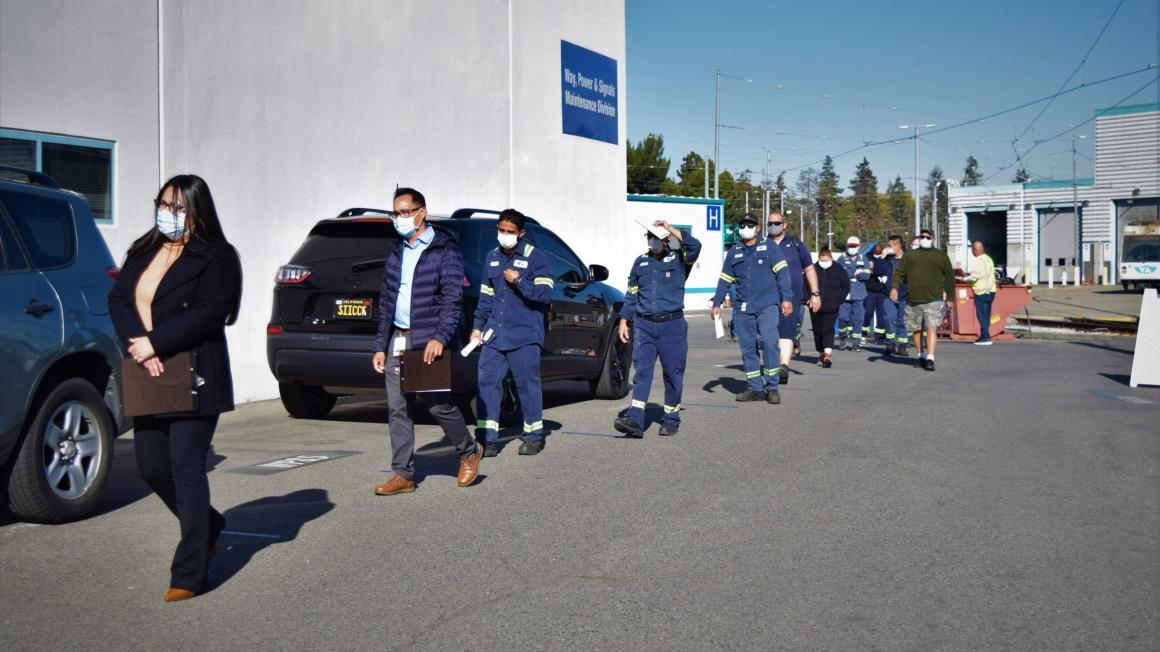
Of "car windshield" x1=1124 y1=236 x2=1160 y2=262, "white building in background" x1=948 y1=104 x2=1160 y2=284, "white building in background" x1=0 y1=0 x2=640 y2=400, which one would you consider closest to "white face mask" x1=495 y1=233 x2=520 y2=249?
"white building in background" x1=0 y1=0 x2=640 y2=400

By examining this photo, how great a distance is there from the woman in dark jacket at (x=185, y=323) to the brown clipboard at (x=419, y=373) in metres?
2.10

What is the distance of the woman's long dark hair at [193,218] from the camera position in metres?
5.07

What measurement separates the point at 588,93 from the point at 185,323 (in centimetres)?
1757

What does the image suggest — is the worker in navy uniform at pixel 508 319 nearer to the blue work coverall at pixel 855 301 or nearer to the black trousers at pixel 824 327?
the black trousers at pixel 824 327

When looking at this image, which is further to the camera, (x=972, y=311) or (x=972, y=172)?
(x=972, y=172)

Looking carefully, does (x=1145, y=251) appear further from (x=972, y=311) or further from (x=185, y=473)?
(x=185, y=473)

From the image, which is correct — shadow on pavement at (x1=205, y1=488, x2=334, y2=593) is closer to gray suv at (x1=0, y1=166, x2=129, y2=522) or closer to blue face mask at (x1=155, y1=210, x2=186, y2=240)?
gray suv at (x1=0, y1=166, x2=129, y2=522)

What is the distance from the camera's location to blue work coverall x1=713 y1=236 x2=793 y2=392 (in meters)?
12.3

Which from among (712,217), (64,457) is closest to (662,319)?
(64,457)

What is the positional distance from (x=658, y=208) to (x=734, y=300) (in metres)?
24.7

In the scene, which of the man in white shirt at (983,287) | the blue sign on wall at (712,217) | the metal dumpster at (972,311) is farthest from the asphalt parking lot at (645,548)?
the blue sign on wall at (712,217)

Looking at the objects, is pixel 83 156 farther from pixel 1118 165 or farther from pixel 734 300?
pixel 1118 165

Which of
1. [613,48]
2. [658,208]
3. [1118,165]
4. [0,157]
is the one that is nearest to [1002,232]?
[1118,165]

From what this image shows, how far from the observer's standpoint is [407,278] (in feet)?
24.5
